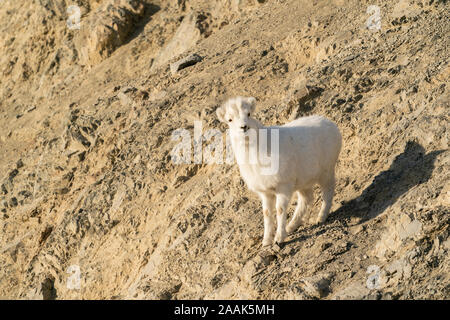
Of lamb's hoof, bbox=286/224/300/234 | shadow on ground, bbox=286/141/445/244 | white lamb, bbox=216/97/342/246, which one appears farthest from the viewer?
lamb's hoof, bbox=286/224/300/234

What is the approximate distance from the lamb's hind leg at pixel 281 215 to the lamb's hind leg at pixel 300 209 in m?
0.44

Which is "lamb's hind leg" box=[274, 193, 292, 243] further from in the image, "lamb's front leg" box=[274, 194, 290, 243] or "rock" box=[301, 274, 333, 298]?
"rock" box=[301, 274, 333, 298]

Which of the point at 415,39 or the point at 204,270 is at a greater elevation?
the point at 415,39

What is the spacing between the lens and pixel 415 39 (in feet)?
48.4

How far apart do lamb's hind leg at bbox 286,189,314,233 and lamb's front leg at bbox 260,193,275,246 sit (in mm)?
409

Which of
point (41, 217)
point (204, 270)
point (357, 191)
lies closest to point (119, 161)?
point (41, 217)

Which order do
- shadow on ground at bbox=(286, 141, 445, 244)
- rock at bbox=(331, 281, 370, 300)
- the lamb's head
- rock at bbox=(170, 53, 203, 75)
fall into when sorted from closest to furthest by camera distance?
rock at bbox=(331, 281, 370, 300) < the lamb's head < shadow on ground at bbox=(286, 141, 445, 244) < rock at bbox=(170, 53, 203, 75)

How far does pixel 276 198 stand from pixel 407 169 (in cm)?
231

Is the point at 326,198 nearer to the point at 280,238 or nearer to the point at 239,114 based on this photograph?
the point at 280,238

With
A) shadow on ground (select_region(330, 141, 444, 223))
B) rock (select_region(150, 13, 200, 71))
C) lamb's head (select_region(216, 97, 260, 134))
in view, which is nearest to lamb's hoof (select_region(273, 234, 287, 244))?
shadow on ground (select_region(330, 141, 444, 223))

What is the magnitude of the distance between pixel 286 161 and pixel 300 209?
Answer: 1.19 meters

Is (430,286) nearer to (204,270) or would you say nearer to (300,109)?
(204,270)

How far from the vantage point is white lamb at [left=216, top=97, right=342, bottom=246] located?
1023cm

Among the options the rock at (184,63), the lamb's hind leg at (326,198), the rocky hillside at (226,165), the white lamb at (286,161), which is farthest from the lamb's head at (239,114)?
the rock at (184,63)
